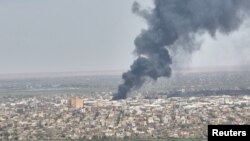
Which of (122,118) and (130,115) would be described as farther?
(130,115)

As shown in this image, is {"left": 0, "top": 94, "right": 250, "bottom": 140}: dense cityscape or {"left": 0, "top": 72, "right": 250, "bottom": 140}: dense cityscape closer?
{"left": 0, "top": 72, "right": 250, "bottom": 140}: dense cityscape

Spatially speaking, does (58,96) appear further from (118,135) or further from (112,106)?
(118,135)

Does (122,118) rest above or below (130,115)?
below

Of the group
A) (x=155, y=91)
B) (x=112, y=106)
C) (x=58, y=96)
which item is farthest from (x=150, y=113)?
(x=58, y=96)

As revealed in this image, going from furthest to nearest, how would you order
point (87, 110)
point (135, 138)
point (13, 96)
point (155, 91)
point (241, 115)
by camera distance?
point (13, 96), point (155, 91), point (87, 110), point (241, 115), point (135, 138)

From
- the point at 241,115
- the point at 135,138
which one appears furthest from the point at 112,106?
the point at 135,138

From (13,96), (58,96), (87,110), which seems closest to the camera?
(87,110)

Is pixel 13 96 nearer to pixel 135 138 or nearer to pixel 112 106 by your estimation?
pixel 112 106

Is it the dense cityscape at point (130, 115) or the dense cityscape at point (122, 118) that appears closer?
the dense cityscape at point (130, 115)

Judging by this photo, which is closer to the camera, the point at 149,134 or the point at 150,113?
the point at 149,134
